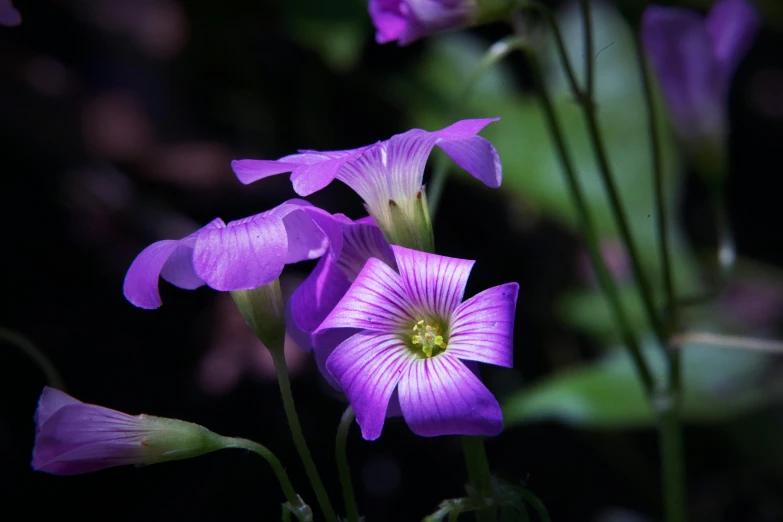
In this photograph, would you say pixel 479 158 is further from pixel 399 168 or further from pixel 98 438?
pixel 98 438

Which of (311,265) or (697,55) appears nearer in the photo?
(697,55)

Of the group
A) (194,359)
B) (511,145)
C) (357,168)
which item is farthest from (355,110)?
(357,168)

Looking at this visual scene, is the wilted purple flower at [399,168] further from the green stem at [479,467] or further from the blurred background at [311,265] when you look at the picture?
the blurred background at [311,265]

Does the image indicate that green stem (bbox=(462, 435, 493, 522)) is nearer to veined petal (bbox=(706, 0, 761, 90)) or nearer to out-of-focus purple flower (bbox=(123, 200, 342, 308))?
out-of-focus purple flower (bbox=(123, 200, 342, 308))

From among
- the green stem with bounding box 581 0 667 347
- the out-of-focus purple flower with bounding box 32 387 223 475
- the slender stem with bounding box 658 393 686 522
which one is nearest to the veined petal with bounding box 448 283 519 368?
the out-of-focus purple flower with bounding box 32 387 223 475

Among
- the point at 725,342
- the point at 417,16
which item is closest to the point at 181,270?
the point at 417,16

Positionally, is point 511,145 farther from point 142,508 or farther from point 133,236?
point 142,508
